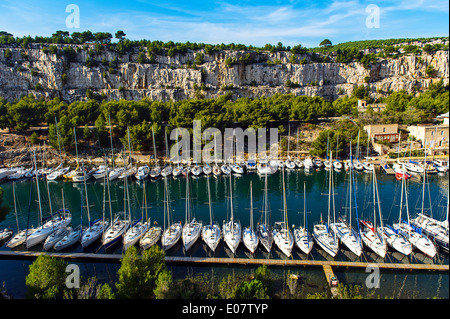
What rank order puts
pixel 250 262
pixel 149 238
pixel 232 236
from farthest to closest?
pixel 149 238
pixel 232 236
pixel 250 262

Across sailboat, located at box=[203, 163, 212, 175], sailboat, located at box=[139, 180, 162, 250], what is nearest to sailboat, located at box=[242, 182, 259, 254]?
sailboat, located at box=[139, 180, 162, 250]

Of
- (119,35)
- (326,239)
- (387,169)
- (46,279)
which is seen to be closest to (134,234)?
(46,279)

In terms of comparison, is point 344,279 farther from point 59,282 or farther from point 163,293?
point 59,282

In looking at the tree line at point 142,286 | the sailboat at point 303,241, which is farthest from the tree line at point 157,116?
the tree line at point 142,286

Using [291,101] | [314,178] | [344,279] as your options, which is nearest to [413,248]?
[344,279]

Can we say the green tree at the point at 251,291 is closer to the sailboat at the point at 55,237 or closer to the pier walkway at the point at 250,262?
the pier walkway at the point at 250,262

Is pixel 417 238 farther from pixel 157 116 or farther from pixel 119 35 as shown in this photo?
pixel 119 35

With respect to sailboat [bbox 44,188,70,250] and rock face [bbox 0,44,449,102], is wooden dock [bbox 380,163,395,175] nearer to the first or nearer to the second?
sailboat [bbox 44,188,70,250]

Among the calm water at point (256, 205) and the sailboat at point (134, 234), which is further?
the sailboat at point (134, 234)
